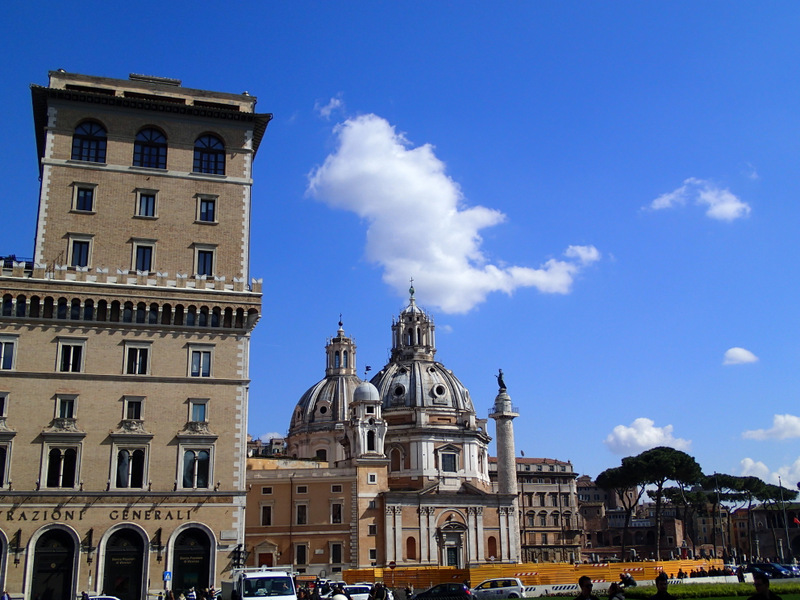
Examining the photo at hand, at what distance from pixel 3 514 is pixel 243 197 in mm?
18426

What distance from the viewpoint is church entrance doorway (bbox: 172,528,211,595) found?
120ft

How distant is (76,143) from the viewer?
4053cm

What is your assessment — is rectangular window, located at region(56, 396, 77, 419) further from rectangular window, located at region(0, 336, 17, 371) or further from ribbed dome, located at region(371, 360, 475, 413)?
ribbed dome, located at region(371, 360, 475, 413)

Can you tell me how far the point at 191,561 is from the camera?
3672cm

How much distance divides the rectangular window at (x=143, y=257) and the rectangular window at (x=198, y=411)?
6872 mm

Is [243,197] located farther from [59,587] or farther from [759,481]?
[759,481]

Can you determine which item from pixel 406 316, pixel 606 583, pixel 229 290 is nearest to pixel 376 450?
pixel 406 316

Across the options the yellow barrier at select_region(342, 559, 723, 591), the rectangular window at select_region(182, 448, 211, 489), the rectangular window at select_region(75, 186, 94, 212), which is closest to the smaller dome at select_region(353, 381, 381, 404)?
the yellow barrier at select_region(342, 559, 723, 591)

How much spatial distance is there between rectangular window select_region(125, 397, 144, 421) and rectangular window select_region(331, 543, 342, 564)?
128 feet

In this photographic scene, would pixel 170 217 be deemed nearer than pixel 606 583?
Yes

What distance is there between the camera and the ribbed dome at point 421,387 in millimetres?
93438

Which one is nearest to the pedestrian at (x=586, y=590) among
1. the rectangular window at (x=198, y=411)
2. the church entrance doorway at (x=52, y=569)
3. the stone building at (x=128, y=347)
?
the stone building at (x=128, y=347)

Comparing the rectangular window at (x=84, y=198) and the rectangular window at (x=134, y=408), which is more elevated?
the rectangular window at (x=84, y=198)

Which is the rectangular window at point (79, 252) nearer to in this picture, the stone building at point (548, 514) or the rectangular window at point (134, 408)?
the rectangular window at point (134, 408)
